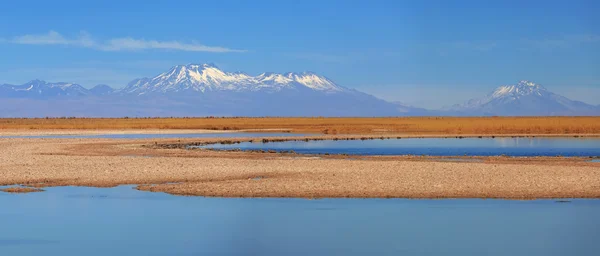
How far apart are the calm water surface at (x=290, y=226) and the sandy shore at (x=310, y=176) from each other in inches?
51.6

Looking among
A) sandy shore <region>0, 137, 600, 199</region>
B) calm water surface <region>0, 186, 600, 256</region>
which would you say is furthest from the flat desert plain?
calm water surface <region>0, 186, 600, 256</region>

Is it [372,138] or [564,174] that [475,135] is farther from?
[564,174]

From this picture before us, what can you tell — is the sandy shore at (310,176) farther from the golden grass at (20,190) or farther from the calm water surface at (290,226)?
the golden grass at (20,190)

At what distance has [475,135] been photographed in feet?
218

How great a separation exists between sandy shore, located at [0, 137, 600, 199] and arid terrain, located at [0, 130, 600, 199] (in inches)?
1.1

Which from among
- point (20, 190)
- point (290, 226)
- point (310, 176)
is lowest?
point (290, 226)

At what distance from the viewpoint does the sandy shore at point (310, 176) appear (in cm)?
2380

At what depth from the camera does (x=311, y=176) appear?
27.9 m

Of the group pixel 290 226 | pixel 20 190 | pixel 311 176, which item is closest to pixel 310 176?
pixel 311 176

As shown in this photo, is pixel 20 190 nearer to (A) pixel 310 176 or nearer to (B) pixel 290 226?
(A) pixel 310 176

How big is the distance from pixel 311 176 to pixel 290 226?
972cm

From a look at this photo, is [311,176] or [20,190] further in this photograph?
[311,176]

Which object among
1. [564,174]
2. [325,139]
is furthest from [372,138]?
[564,174]

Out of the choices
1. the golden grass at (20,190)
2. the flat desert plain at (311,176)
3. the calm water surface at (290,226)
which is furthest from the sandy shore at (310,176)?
the golden grass at (20,190)
